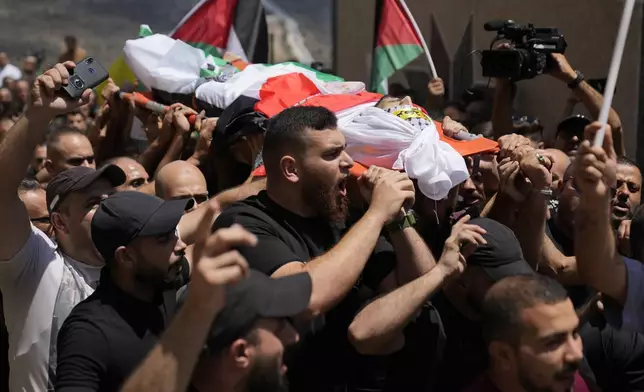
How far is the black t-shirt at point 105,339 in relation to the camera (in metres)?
2.82

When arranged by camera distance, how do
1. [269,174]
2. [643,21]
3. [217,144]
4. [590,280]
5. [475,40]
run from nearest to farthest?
[590,280], [269,174], [217,144], [643,21], [475,40]

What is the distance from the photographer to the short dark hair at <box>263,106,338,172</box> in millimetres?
3258

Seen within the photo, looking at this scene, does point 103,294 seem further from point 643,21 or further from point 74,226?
point 643,21

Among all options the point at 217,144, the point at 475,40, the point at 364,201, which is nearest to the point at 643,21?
the point at 475,40

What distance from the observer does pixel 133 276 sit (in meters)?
3.10

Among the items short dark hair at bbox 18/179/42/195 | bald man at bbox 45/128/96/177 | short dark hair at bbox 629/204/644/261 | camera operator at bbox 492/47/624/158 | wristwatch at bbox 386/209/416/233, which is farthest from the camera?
camera operator at bbox 492/47/624/158

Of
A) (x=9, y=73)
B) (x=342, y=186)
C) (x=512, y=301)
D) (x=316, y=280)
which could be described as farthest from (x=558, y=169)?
(x=9, y=73)

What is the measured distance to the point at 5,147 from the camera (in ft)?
10.4

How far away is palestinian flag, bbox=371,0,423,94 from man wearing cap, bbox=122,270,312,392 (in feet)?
14.3

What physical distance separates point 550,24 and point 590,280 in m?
6.06

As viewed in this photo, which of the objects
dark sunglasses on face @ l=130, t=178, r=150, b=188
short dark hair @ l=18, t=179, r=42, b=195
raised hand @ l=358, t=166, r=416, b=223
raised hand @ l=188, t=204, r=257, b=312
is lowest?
dark sunglasses on face @ l=130, t=178, r=150, b=188

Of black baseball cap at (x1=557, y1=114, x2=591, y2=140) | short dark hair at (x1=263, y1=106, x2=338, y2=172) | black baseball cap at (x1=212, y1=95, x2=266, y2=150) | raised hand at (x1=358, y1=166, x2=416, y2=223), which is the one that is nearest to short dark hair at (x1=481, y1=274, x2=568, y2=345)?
raised hand at (x1=358, y1=166, x2=416, y2=223)

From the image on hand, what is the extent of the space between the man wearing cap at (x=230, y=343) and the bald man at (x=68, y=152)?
2.73m

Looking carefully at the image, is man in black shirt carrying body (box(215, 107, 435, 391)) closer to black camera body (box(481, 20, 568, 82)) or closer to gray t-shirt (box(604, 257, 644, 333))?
gray t-shirt (box(604, 257, 644, 333))
